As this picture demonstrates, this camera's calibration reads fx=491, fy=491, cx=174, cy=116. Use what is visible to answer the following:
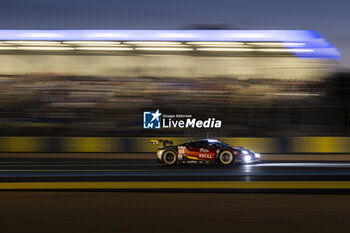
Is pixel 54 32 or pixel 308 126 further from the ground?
pixel 54 32

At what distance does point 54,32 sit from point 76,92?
2673 millimetres

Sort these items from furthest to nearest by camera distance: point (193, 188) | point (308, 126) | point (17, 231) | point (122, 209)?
point (308, 126) < point (193, 188) < point (122, 209) < point (17, 231)

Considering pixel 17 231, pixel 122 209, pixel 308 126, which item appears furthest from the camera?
pixel 308 126

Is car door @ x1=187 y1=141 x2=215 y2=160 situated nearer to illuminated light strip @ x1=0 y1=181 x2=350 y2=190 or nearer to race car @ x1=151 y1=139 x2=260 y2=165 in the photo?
race car @ x1=151 y1=139 x2=260 y2=165

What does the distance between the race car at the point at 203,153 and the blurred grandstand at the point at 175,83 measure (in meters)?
5.31

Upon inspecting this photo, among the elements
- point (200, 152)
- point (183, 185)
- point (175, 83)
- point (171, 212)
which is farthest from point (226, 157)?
point (171, 212)

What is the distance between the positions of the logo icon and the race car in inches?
213

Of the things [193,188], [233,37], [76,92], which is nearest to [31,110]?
[76,92]

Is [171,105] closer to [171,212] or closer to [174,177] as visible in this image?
[174,177]

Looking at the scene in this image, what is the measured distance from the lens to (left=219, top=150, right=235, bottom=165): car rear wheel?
46.5ft

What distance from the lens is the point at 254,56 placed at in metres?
20.3

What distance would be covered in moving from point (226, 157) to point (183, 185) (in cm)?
477

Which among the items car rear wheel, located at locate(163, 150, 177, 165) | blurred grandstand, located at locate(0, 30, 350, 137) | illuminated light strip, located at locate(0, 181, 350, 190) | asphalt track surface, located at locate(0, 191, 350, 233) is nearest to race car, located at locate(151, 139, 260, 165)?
car rear wheel, located at locate(163, 150, 177, 165)

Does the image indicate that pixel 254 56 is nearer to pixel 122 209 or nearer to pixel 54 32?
pixel 54 32
